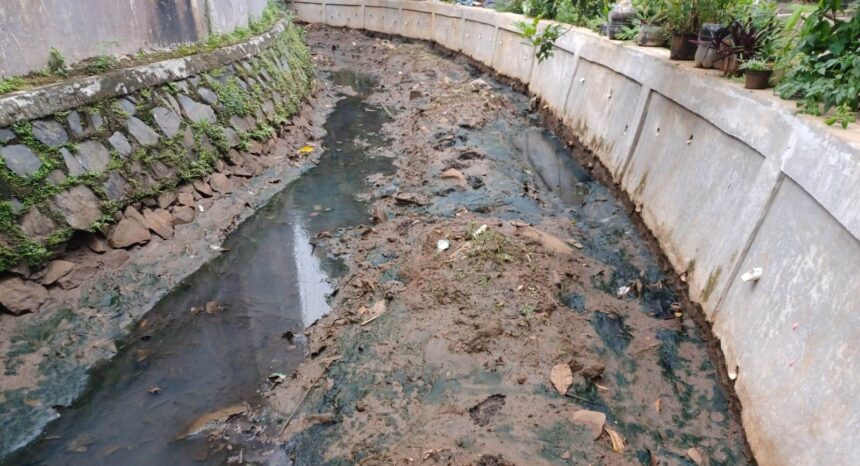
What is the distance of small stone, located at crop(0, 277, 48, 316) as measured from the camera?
166 inches

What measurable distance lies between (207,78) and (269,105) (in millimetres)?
1558

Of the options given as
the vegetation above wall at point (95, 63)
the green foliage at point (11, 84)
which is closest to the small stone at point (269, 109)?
the vegetation above wall at point (95, 63)

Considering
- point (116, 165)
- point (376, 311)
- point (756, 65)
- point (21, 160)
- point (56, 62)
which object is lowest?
point (376, 311)

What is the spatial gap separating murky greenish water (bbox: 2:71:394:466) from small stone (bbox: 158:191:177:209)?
733 mm

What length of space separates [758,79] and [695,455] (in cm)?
302

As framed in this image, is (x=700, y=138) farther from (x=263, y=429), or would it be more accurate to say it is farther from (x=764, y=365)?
(x=263, y=429)

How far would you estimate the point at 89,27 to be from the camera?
555cm

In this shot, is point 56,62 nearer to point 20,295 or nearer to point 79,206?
point 79,206

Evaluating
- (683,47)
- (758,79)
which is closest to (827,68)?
(758,79)

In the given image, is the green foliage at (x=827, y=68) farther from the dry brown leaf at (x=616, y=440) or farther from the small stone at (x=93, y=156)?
the small stone at (x=93, y=156)

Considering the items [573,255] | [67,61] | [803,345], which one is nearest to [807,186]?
[803,345]

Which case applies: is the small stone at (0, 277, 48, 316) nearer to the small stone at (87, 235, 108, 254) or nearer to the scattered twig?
the small stone at (87, 235, 108, 254)

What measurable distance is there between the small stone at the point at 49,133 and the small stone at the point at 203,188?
5.32 feet

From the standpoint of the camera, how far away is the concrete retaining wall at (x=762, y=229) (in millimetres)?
2750
